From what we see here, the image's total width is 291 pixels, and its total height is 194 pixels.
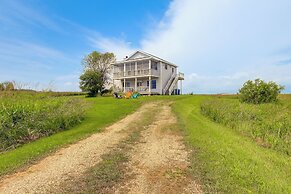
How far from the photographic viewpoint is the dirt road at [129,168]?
4.81 meters

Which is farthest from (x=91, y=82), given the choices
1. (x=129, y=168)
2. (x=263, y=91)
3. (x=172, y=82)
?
(x=129, y=168)

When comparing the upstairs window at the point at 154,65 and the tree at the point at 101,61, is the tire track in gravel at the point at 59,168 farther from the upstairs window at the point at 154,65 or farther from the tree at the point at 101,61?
the tree at the point at 101,61

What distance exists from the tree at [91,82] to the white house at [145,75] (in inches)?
167

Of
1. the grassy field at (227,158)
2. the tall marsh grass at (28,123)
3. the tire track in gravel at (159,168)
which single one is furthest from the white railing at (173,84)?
the tire track in gravel at (159,168)

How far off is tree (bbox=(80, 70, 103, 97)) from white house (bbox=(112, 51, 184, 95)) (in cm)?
423

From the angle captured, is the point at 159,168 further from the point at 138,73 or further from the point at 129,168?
the point at 138,73

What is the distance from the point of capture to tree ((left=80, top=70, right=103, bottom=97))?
3525cm

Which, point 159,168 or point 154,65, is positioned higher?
point 154,65

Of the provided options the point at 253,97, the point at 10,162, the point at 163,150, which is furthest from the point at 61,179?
the point at 253,97

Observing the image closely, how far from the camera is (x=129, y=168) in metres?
5.93

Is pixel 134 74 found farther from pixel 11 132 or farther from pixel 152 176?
pixel 152 176

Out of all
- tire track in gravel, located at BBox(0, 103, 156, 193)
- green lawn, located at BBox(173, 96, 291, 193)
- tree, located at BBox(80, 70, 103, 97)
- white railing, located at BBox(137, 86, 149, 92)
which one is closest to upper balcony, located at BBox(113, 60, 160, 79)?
white railing, located at BBox(137, 86, 149, 92)

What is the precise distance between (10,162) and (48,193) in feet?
9.80

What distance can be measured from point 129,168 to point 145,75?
30332 mm
